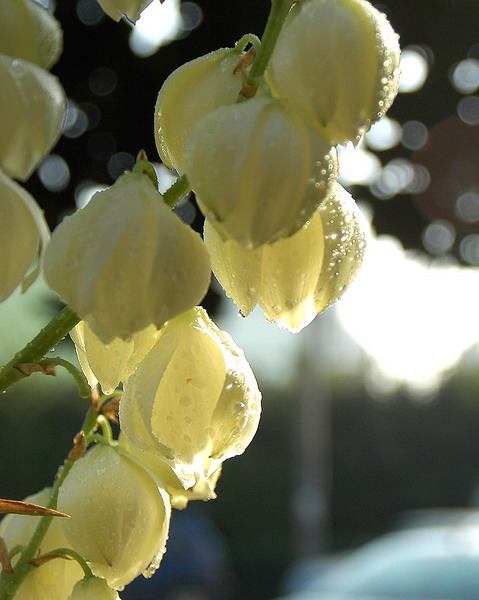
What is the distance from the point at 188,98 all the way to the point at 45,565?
23cm

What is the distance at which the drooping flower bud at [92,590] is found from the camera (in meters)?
0.42

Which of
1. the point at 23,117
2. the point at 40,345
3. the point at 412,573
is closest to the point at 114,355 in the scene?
the point at 40,345

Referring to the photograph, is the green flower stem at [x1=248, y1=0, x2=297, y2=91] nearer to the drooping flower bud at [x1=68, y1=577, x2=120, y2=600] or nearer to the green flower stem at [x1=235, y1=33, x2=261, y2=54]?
the green flower stem at [x1=235, y1=33, x2=261, y2=54]

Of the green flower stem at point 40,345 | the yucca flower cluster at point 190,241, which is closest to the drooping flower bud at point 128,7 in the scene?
the yucca flower cluster at point 190,241

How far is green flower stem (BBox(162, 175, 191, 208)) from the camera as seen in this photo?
0.35 m

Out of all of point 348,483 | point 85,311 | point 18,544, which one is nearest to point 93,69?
point 18,544

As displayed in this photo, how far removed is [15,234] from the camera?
1.11ft

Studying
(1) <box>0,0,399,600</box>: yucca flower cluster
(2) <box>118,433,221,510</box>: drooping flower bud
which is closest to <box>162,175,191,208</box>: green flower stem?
(1) <box>0,0,399,600</box>: yucca flower cluster

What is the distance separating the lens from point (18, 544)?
469mm

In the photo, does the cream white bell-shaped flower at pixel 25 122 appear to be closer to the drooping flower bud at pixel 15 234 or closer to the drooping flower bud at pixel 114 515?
the drooping flower bud at pixel 15 234

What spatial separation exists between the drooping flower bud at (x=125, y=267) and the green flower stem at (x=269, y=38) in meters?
0.06

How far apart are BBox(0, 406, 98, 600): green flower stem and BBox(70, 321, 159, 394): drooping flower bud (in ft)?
0.16

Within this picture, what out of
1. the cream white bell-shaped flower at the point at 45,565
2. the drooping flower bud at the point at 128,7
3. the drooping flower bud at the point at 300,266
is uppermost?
the drooping flower bud at the point at 128,7

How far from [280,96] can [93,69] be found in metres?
1.34
